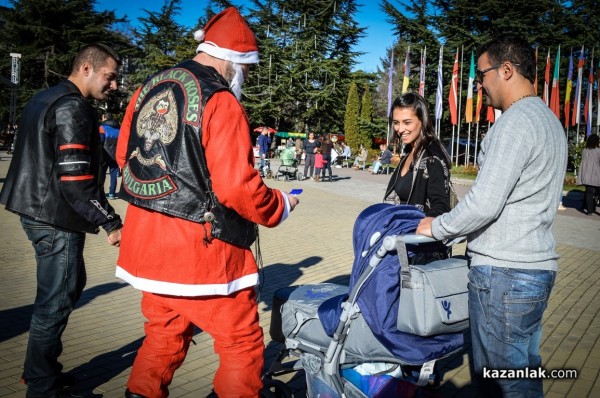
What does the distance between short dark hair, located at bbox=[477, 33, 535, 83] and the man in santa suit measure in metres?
1.26

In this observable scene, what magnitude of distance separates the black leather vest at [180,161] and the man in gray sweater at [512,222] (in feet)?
3.47

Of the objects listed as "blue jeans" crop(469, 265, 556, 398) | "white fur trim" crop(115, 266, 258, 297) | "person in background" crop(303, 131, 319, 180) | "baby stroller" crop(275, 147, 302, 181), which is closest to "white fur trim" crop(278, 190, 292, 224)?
"white fur trim" crop(115, 266, 258, 297)

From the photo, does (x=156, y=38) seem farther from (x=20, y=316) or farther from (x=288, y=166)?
(x=20, y=316)

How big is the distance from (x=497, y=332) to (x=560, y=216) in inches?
508

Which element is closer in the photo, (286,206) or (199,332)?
(286,206)

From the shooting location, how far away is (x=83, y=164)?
119 inches

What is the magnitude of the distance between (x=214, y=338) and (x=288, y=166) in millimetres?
18203

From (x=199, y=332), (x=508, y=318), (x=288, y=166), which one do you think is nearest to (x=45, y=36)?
(x=288, y=166)

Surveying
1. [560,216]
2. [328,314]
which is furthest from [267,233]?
[560,216]

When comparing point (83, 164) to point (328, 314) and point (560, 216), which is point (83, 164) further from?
point (560, 216)

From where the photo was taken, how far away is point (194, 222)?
2.40 m

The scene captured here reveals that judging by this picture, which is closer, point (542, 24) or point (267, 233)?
point (267, 233)

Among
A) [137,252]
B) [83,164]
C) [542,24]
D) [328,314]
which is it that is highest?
[542,24]

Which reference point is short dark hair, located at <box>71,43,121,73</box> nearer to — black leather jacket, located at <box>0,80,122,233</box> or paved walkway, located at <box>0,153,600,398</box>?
black leather jacket, located at <box>0,80,122,233</box>
